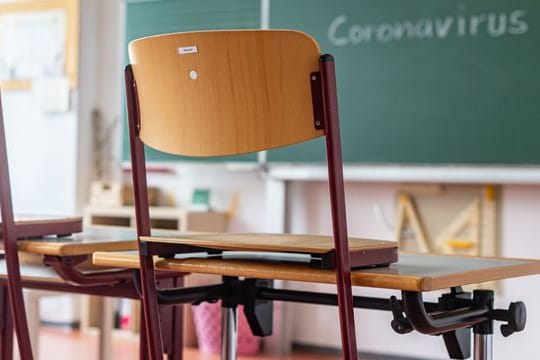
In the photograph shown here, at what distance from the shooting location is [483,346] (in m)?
1.58

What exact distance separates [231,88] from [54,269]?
754 millimetres

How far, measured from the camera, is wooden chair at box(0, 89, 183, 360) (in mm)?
1800

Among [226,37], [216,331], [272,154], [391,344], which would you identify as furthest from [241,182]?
[226,37]

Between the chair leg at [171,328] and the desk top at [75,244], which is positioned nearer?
the desk top at [75,244]

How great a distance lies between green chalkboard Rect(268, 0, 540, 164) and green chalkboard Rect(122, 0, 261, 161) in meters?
0.30

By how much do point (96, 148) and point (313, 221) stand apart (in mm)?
1438

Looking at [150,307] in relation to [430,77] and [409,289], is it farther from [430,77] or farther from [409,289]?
[430,77]

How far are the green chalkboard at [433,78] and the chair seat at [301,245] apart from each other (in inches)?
94.5

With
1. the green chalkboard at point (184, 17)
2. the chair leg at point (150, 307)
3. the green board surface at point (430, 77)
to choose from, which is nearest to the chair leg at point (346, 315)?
the chair leg at point (150, 307)

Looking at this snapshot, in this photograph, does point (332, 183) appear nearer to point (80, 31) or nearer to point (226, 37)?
point (226, 37)

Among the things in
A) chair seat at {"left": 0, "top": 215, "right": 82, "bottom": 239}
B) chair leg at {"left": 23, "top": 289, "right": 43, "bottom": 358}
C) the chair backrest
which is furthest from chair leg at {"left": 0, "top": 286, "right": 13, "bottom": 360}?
the chair backrest

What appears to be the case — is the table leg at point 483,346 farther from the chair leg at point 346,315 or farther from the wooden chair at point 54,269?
the wooden chair at point 54,269

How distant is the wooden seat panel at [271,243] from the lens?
1380 mm

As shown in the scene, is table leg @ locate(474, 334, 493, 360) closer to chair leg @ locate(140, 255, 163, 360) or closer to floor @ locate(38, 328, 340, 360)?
chair leg @ locate(140, 255, 163, 360)
